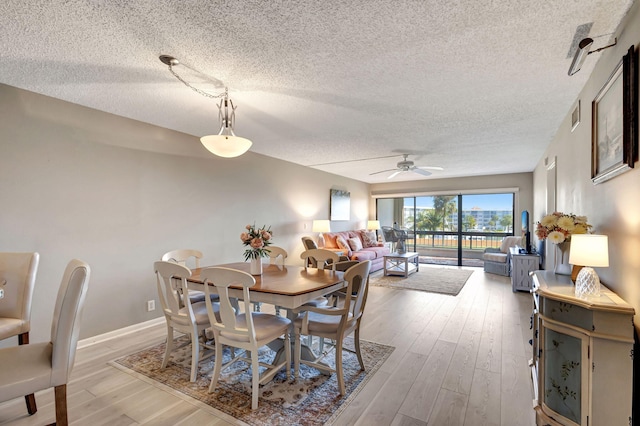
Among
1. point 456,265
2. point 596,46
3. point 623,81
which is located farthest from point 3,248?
point 456,265

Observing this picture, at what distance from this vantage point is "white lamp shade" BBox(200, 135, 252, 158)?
2.50 metres

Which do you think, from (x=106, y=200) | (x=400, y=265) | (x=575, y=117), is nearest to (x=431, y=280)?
(x=400, y=265)

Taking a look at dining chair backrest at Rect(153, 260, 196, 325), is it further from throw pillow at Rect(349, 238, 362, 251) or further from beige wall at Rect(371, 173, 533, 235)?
beige wall at Rect(371, 173, 533, 235)

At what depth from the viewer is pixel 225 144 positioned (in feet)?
8.31

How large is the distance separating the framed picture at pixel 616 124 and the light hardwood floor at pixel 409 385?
5.60 feet

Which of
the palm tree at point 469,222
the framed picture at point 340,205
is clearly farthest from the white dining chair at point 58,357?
the palm tree at point 469,222

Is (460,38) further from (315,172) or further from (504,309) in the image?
(315,172)

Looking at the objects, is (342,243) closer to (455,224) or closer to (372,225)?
(372,225)

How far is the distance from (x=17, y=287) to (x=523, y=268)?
6.64 metres

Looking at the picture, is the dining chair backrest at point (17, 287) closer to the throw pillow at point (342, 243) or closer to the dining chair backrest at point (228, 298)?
the dining chair backrest at point (228, 298)

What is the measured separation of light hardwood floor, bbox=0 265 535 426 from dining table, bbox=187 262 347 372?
772mm

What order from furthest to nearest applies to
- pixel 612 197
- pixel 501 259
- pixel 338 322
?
1. pixel 501 259
2. pixel 338 322
3. pixel 612 197

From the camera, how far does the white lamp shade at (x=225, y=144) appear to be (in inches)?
98.3

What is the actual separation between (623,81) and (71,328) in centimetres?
342
